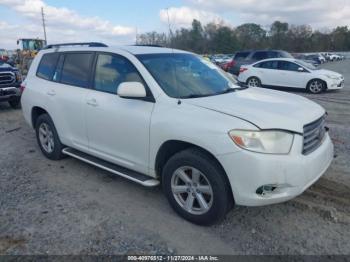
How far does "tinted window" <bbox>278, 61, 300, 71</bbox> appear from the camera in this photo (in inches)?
587

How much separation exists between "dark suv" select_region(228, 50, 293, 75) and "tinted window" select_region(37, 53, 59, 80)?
47.3 ft

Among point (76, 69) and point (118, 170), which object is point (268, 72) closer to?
point (76, 69)

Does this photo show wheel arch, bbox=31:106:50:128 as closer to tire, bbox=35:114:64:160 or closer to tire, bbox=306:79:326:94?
tire, bbox=35:114:64:160

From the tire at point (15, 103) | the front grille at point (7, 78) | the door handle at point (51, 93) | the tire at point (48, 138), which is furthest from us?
the tire at point (15, 103)

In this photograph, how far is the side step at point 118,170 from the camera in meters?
4.02

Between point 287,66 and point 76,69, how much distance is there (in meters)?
12.0

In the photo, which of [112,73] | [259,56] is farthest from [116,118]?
[259,56]

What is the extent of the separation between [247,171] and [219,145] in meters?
0.35

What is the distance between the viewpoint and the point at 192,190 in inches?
145

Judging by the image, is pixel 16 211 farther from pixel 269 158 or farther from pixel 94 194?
pixel 269 158

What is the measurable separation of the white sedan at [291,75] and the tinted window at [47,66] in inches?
355

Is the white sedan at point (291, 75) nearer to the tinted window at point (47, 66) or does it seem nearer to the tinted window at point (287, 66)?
the tinted window at point (287, 66)

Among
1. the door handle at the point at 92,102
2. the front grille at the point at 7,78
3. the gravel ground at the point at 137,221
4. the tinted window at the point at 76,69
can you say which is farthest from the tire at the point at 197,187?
the front grille at the point at 7,78

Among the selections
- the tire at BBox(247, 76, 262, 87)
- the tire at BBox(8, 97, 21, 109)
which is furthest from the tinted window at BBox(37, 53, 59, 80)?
the tire at BBox(247, 76, 262, 87)
